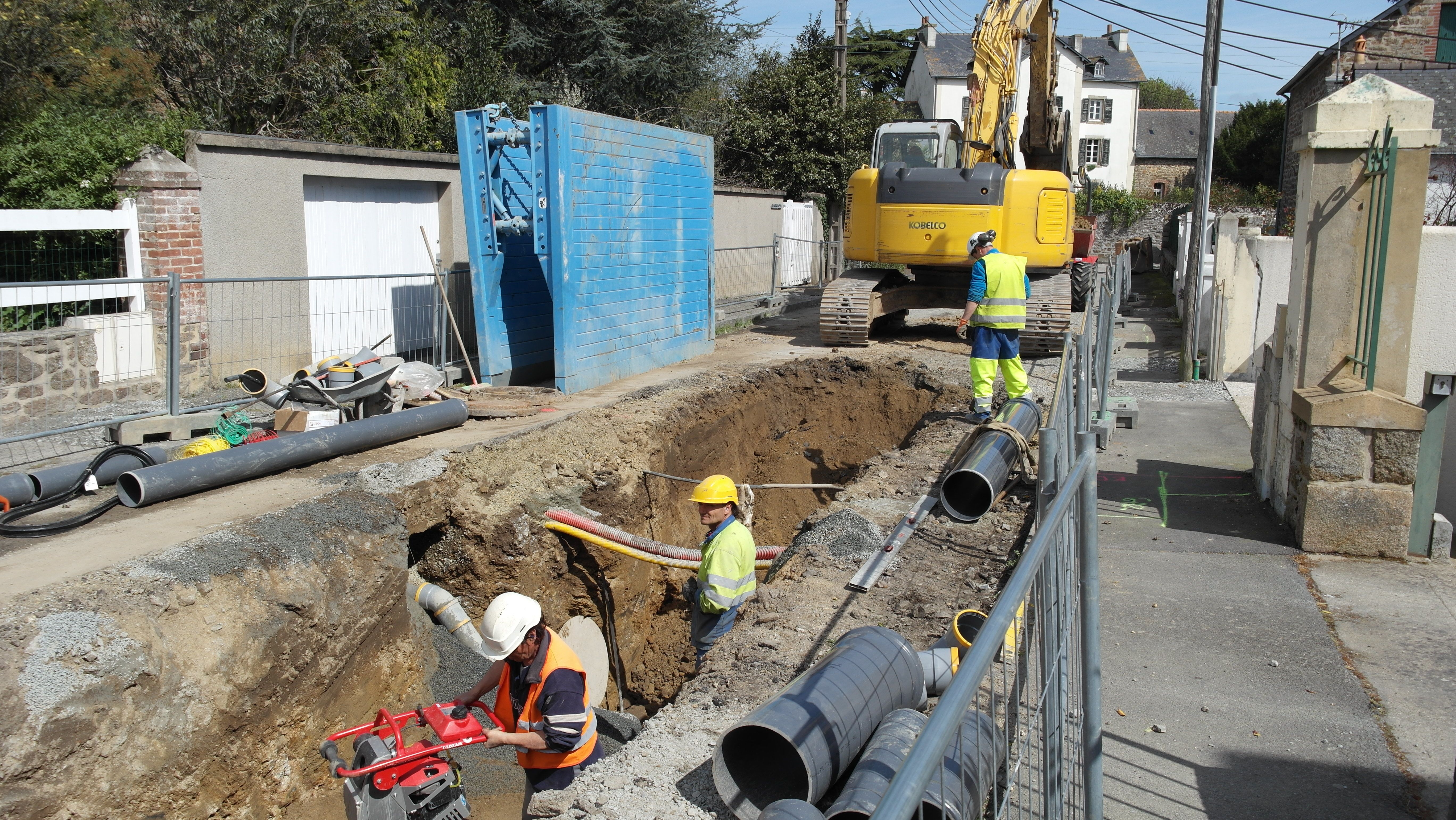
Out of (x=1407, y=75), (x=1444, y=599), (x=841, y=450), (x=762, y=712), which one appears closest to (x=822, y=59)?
(x=1407, y=75)

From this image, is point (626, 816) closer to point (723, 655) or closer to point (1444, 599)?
point (723, 655)

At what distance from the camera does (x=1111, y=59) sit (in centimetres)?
5244

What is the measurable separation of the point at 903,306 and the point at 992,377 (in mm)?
5191

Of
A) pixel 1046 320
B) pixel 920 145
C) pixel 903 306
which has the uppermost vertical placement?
pixel 920 145

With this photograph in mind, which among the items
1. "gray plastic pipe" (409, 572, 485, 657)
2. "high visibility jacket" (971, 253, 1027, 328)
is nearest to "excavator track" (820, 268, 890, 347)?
"high visibility jacket" (971, 253, 1027, 328)

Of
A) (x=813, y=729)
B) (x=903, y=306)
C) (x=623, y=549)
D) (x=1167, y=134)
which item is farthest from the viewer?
(x=1167, y=134)

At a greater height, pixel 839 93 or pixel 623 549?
pixel 839 93

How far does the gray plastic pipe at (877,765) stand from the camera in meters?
3.15

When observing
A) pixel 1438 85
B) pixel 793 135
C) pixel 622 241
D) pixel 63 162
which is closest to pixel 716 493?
pixel 622 241

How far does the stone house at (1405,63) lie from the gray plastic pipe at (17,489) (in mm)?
28730

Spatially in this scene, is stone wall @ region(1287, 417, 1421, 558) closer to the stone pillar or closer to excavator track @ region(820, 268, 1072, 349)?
the stone pillar

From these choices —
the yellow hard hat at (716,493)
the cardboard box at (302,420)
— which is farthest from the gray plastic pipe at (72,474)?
the yellow hard hat at (716,493)

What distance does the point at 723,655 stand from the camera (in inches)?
202

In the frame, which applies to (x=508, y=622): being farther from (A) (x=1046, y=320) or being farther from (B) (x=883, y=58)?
(B) (x=883, y=58)
